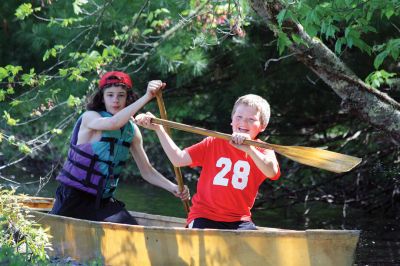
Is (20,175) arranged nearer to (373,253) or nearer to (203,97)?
(203,97)

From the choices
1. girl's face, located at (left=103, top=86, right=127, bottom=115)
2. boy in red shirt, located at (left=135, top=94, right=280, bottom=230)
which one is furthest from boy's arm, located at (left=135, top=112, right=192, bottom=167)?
girl's face, located at (left=103, top=86, right=127, bottom=115)

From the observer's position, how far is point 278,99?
8.89m

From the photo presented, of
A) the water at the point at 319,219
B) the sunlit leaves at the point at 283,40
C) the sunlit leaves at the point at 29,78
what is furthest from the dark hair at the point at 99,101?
the water at the point at 319,219

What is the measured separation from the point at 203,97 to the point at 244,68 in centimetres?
108

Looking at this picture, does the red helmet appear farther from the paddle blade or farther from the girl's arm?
the paddle blade

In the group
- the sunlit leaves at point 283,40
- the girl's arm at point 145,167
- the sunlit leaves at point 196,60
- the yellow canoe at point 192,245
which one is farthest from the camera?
the sunlit leaves at point 196,60

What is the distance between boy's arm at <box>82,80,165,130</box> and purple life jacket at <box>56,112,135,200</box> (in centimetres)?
8

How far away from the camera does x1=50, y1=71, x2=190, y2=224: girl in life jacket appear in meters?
5.43

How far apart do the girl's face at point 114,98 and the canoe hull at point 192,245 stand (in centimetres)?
77

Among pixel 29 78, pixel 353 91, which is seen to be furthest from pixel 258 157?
pixel 29 78

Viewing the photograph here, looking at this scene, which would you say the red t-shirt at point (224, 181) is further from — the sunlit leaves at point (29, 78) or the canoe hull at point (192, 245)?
the sunlit leaves at point (29, 78)

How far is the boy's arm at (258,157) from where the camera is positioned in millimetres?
4526

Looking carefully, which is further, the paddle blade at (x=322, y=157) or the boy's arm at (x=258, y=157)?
the paddle blade at (x=322, y=157)

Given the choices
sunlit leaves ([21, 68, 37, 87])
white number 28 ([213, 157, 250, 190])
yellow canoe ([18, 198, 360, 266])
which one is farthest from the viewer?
sunlit leaves ([21, 68, 37, 87])
